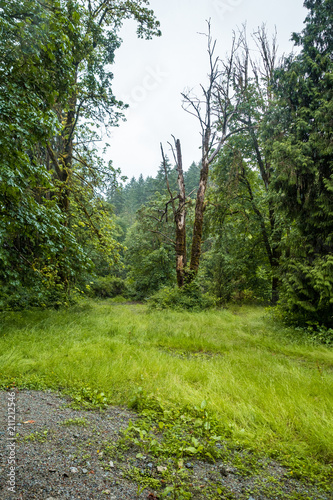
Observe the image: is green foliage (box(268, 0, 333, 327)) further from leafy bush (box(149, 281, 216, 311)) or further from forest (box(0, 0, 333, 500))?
leafy bush (box(149, 281, 216, 311))

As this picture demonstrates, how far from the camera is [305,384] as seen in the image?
3.37 metres

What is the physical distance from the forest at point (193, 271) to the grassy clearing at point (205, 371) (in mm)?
25

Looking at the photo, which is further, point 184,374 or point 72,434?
point 184,374

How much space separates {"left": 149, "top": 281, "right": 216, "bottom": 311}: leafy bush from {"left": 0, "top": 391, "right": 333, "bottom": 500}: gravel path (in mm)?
8128

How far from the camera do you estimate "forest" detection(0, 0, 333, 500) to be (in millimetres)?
2207

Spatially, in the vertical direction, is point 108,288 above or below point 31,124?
below

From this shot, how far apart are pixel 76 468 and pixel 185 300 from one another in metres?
9.07

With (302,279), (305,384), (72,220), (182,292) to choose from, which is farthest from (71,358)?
(182,292)

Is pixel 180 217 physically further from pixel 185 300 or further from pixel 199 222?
pixel 185 300

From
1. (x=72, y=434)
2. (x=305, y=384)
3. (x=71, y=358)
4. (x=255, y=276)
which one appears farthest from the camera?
(x=255, y=276)

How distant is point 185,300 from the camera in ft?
34.9

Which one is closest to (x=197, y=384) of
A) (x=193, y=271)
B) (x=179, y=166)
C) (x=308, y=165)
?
(x=308, y=165)

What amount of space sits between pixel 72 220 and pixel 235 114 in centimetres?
947

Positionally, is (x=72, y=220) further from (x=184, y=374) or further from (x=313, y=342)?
(x=313, y=342)
